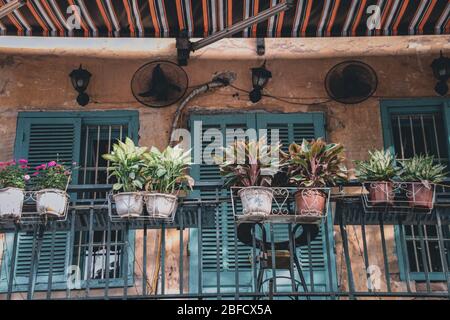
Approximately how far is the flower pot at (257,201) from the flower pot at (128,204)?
966mm

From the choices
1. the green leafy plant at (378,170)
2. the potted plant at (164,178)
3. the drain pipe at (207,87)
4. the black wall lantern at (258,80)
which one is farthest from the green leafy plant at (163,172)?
the black wall lantern at (258,80)

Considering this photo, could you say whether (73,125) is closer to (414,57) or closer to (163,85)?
(163,85)

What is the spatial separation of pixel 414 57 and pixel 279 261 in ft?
11.1

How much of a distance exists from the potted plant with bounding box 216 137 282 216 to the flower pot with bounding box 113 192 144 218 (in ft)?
2.82

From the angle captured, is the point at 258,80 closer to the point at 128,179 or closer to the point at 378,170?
the point at 378,170

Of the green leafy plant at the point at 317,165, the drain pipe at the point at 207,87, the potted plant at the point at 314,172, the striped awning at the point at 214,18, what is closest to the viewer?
the potted plant at the point at 314,172

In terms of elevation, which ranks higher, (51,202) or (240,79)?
(240,79)

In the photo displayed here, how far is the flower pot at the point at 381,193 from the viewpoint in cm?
691

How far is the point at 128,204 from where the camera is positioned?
6.79 metres

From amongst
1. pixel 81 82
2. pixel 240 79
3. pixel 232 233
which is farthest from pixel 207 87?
pixel 232 233

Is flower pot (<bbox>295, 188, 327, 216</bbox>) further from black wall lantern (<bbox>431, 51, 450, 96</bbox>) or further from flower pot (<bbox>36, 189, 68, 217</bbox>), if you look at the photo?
black wall lantern (<bbox>431, 51, 450, 96</bbox>)

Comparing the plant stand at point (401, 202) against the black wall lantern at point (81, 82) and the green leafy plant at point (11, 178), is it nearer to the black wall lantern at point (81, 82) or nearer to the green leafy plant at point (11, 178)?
the green leafy plant at point (11, 178)

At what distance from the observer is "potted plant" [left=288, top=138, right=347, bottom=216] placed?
6887 mm

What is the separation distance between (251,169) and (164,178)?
2.63 feet
